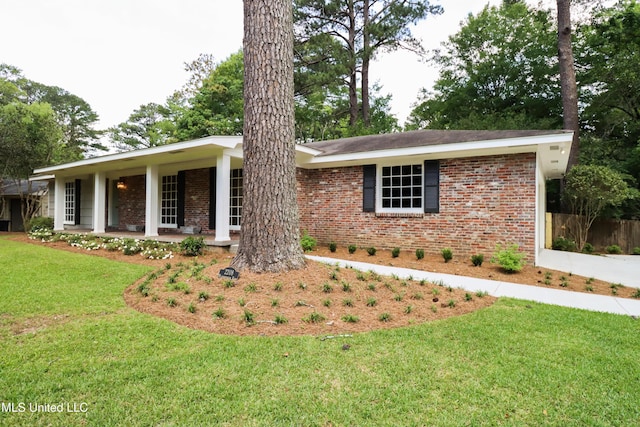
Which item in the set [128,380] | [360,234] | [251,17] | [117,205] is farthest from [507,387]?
[117,205]

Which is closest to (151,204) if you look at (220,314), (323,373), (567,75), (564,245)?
(220,314)

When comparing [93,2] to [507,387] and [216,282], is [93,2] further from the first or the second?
[507,387]

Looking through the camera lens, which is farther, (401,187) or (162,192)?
(162,192)

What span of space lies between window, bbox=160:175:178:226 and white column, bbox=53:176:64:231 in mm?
4567

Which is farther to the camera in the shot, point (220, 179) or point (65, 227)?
point (65, 227)

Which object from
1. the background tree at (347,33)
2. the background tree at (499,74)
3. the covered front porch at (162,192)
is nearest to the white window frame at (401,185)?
the covered front porch at (162,192)

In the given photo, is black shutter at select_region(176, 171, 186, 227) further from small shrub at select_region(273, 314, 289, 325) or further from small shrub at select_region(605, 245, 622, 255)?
small shrub at select_region(605, 245, 622, 255)

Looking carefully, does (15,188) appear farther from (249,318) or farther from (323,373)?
(323,373)

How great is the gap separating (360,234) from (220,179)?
3.86 meters

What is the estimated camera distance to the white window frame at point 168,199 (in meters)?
11.9

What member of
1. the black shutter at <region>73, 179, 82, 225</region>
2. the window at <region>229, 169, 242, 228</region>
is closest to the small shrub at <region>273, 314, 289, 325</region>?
the window at <region>229, 169, 242, 228</region>

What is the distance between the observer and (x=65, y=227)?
14273mm

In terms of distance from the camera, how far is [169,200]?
39.4 feet

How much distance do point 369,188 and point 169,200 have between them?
752 cm
